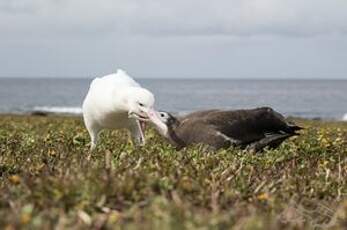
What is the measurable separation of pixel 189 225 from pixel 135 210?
1.71 ft

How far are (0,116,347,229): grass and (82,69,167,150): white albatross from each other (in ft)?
5.68

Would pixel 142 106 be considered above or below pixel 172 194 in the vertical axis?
above

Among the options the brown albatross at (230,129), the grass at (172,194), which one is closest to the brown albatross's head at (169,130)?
the brown albatross at (230,129)

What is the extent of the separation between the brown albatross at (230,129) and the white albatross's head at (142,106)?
0.63ft

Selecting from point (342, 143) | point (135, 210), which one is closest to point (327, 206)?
point (135, 210)

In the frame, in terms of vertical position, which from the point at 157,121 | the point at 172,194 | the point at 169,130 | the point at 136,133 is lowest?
the point at 136,133

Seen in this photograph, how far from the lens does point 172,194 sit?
485 cm

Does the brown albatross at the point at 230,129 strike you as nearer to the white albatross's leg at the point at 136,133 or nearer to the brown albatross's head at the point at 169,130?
the brown albatross's head at the point at 169,130

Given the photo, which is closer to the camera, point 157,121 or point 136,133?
point 157,121

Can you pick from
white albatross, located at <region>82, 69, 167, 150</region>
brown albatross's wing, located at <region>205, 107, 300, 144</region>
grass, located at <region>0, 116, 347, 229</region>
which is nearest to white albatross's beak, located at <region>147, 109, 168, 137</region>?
white albatross, located at <region>82, 69, 167, 150</region>

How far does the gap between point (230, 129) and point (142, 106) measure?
1298 millimetres

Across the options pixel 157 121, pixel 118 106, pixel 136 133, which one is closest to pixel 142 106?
pixel 157 121

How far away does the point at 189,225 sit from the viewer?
383 cm

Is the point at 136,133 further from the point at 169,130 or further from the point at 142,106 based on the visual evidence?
the point at 142,106
